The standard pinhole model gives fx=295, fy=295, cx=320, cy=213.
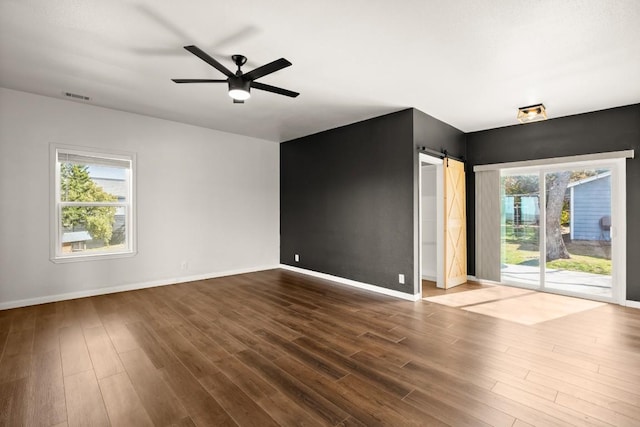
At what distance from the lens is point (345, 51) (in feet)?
9.81

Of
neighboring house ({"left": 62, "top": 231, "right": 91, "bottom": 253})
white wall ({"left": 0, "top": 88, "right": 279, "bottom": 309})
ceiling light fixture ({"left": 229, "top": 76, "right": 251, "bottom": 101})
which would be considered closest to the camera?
ceiling light fixture ({"left": 229, "top": 76, "right": 251, "bottom": 101})

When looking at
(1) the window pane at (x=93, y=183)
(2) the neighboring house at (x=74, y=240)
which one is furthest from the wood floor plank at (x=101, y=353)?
(1) the window pane at (x=93, y=183)

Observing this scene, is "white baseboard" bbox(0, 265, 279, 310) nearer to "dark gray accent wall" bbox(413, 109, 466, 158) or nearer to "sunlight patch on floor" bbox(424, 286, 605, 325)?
"sunlight patch on floor" bbox(424, 286, 605, 325)

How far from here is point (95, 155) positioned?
15.3 feet

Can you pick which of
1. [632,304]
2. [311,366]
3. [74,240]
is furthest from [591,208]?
[74,240]

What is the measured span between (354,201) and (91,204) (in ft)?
14.1

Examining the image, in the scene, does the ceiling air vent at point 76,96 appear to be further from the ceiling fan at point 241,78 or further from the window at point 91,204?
the ceiling fan at point 241,78

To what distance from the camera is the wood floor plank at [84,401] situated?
1.88m

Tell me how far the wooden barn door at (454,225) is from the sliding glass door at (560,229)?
2.23 ft

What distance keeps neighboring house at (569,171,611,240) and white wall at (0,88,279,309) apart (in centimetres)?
564

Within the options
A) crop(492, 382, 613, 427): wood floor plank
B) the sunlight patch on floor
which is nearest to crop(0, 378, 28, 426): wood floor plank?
crop(492, 382, 613, 427): wood floor plank

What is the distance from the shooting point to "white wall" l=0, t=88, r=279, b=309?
13.2 ft

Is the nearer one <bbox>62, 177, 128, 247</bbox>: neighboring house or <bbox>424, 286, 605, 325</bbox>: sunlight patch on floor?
<bbox>424, 286, 605, 325</bbox>: sunlight patch on floor

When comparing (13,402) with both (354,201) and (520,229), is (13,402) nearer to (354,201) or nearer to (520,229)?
(354,201)
